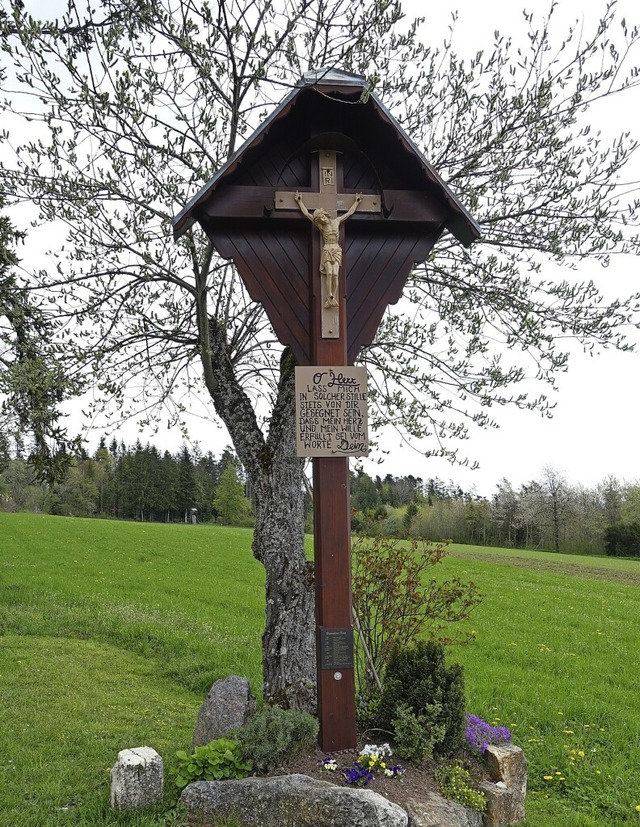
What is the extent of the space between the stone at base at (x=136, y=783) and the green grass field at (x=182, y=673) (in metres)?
0.12

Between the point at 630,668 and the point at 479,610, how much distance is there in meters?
5.47

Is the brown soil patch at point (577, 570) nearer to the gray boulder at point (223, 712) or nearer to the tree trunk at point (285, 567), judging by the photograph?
the tree trunk at point (285, 567)

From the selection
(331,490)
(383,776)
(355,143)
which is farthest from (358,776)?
(355,143)

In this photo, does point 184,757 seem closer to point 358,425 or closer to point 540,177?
point 358,425

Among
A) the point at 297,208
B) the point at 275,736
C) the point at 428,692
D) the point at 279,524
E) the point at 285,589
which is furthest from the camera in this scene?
the point at 279,524

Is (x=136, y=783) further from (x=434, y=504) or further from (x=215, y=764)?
(x=434, y=504)

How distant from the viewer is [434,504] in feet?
187

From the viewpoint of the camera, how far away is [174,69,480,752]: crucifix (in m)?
4.83

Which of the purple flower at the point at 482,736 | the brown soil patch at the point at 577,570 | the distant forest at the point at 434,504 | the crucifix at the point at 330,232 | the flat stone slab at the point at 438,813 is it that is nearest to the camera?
A: the flat stone slab at the point at 438,813

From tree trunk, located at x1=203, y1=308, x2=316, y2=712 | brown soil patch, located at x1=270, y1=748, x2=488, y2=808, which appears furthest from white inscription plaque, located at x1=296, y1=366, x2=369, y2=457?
brown soil patch, located at x1=270, y1=748, x2=488, y2=808

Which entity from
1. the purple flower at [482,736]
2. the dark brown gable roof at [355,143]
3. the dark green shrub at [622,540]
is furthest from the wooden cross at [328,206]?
the dark green shrub at [622,540]

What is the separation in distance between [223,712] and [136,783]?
1028mm

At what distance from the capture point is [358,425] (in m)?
4.96

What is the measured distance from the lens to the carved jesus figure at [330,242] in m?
5.02
